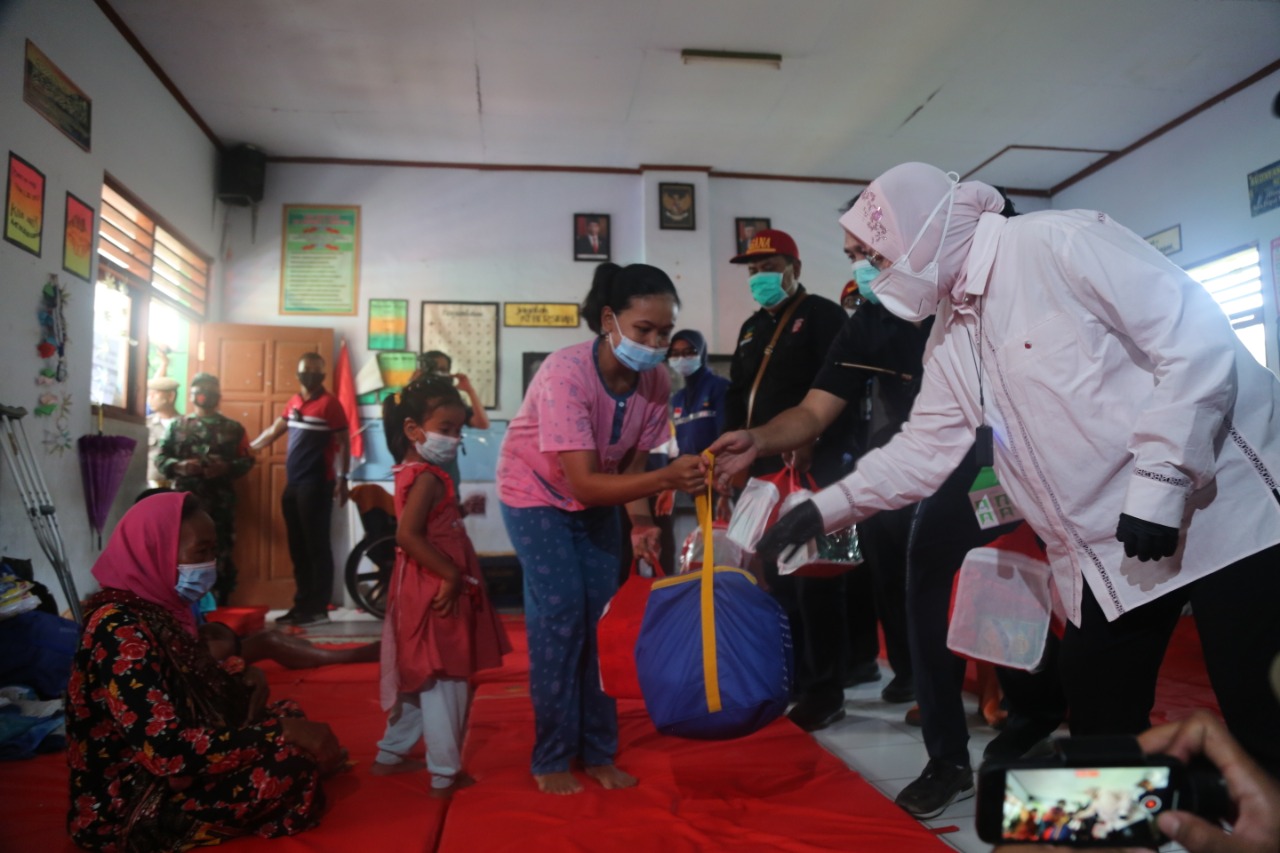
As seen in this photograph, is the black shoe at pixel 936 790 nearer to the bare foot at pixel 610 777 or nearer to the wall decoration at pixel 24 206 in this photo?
the bare foot at pixel 610 777

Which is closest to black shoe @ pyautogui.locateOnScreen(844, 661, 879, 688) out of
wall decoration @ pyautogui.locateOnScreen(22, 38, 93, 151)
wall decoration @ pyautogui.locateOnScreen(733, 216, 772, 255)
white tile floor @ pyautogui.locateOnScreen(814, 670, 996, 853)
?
white tile floor @ pyautogui.locateOnScreen(814, 670, 996, 853)

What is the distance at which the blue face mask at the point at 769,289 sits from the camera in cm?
342

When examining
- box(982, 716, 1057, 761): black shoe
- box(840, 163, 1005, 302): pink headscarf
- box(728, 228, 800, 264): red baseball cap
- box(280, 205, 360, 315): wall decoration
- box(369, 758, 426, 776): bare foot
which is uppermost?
box(280, 205, 360, 315): wall decoration

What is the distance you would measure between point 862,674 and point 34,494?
3617mm

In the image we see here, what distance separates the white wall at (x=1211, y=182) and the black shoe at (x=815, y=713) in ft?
14.0

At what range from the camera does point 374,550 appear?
546cm

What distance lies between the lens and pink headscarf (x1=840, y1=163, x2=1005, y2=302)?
1.49 metres

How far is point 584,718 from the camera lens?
2346 millimetres

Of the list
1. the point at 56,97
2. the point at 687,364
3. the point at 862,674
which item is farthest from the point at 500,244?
the point at 862,674

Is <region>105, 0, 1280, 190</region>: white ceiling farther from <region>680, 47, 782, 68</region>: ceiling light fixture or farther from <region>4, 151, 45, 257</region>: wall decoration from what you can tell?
<region>4, 151, 45, 257</region>: wall decoration

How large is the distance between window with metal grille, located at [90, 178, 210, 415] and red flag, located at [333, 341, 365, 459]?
3.51ft

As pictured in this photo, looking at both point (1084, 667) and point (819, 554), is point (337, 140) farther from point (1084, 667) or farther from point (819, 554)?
point (1084, 667)

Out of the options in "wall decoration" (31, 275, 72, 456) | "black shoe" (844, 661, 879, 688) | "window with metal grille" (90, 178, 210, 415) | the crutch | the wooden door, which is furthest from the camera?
the wooden door

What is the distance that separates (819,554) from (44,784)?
2204mm
